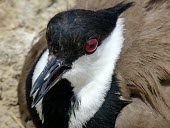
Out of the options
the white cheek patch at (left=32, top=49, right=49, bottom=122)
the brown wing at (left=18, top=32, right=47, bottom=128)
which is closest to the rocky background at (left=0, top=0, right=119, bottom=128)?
the brown wing at (left=18, top=32, right=47, bottom=128)

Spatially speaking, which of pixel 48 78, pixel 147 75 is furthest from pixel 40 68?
pixel 147 75

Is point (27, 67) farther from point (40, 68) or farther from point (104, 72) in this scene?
point (104, 72)

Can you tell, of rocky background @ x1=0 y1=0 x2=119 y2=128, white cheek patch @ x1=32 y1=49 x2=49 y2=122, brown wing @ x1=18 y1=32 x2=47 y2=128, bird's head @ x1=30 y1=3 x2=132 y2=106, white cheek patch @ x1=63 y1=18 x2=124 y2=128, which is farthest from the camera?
rocky background @ x1=0 y1=0 x2=119 y2=128

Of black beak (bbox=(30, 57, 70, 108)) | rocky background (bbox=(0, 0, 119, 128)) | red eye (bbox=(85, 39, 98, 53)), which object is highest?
red eye (bbox=(85, 39, 98, 53))

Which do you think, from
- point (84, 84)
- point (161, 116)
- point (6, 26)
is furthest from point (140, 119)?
point (6, 26)

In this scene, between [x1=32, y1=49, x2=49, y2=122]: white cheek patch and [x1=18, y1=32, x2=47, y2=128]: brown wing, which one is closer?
[x1=32, y1=49, x2=49, y2=122]: white cheek patch

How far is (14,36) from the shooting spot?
13.1 ft

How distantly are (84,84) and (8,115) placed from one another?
85cm

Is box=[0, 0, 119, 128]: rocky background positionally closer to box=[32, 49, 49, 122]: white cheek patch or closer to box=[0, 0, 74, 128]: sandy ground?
box=[0, 0, 74, 128]: sandy ground

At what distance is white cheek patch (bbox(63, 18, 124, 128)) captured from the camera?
119 inches

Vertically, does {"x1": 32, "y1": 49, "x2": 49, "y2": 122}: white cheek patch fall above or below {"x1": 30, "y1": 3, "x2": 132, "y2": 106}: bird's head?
below

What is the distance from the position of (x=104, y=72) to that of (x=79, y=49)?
0.74ft

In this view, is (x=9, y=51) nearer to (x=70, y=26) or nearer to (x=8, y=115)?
(x=8, y=115)

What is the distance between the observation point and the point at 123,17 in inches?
124
